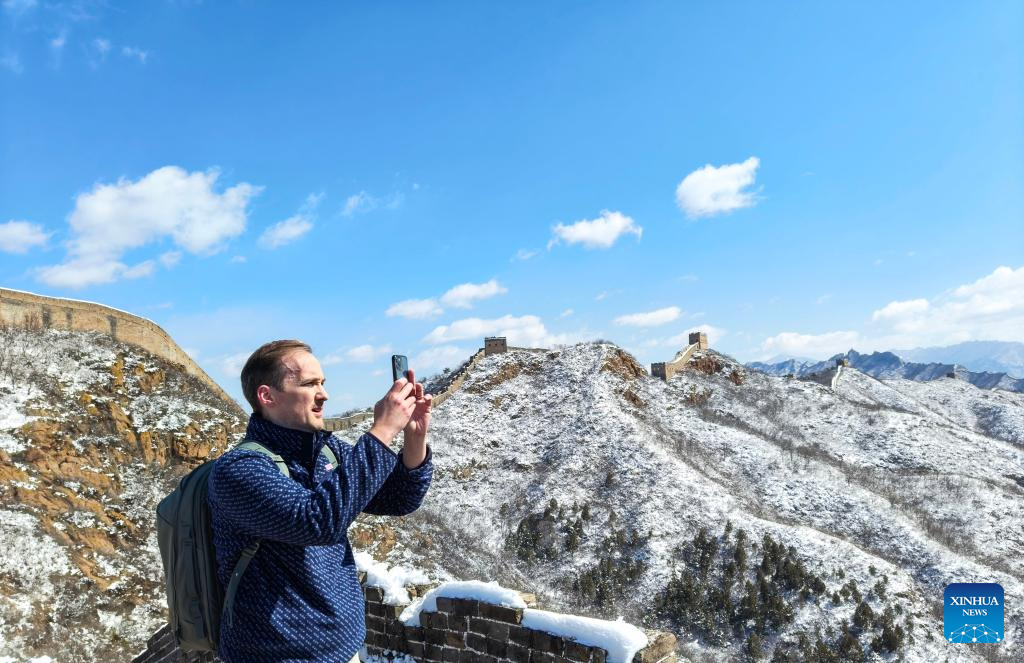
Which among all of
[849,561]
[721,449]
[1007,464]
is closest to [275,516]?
[849,561]

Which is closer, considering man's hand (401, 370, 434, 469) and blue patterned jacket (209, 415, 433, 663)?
blue patterned jacket (209, 415, 433, 663)

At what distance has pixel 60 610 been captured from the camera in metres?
13.6

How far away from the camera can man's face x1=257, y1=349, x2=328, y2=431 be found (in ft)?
8.25

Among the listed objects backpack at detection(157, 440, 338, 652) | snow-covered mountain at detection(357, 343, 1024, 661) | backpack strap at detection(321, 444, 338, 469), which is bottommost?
snow-covered mountain at detection(357, 343, 1024, 661)

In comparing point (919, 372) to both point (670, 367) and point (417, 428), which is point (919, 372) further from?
point (417, 428)

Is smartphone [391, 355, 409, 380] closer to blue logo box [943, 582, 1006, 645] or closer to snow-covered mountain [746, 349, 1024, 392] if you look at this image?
blue logo box [943, 582, 1006, 645]

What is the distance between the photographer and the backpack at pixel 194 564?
251 centimetres

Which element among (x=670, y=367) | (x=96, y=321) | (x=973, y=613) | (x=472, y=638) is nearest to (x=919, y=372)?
(x=670, y=367)

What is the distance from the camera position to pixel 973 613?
74.5ft

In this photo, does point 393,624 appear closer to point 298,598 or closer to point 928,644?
point 298,598

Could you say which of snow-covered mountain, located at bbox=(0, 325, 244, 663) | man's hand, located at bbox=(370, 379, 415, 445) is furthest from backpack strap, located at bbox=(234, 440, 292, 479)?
snow-covered mountain, located at bbox=(0, 325, 244, 663)

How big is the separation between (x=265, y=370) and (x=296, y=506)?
0.63 meters

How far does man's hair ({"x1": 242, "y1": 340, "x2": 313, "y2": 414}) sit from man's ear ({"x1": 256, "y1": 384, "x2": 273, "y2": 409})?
0.02 m

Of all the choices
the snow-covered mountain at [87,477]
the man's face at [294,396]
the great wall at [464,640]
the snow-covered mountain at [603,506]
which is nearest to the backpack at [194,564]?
the man's face at [294,396]
